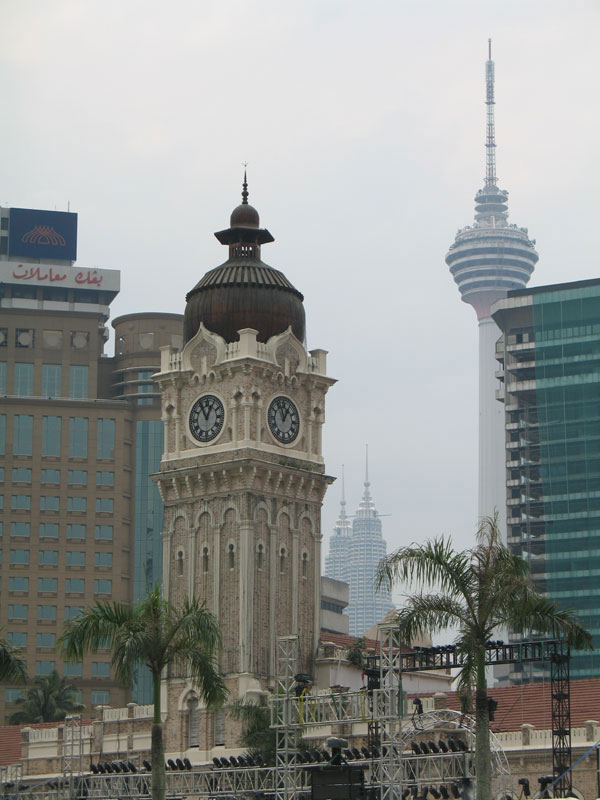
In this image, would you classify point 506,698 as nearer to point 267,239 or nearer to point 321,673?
point 321,673

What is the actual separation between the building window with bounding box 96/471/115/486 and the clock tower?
8998 cm

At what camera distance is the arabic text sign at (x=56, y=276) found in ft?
615

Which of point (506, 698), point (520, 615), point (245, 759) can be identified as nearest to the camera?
point (520, 615)

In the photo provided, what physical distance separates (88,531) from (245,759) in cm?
10574

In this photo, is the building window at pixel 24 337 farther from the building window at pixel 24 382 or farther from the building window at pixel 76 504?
the building window at pixel 76 504

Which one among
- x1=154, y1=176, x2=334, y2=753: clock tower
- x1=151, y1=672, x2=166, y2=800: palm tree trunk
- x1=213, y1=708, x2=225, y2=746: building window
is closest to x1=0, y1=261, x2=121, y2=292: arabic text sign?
x1=154, y1=176, x2=334, y2=753: clock tower

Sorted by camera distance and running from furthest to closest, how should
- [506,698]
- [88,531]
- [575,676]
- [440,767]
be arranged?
1. [575,676]
2. [88,531]
3. [506,698]
4. [440,767]

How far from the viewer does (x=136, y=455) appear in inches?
7165

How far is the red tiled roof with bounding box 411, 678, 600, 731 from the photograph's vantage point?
7331 cm

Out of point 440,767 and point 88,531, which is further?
point 88,531

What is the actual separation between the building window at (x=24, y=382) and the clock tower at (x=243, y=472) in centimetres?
9406

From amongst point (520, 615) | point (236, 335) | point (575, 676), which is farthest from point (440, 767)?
point (575, 676)

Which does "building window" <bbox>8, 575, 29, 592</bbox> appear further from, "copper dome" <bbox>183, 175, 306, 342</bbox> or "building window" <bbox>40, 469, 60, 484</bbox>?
"copper dome" <bbox>183, 175, 306, 342</bbox>

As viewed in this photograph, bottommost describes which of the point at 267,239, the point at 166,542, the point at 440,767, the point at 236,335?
the point at 440,767
